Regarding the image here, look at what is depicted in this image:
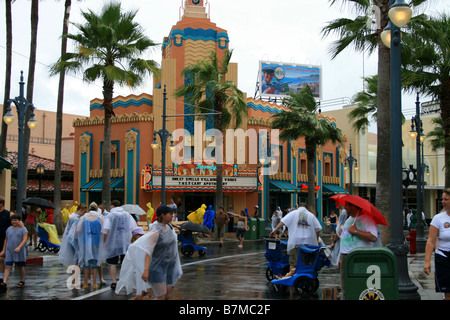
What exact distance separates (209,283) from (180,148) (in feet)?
75.9

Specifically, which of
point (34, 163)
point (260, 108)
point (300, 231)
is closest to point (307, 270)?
point (300, 231)

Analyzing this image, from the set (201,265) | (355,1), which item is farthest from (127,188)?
(355,1)

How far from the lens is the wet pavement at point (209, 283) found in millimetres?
10289

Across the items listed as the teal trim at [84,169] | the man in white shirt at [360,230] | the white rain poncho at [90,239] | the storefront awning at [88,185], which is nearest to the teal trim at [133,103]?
the teal trim at [84,169]

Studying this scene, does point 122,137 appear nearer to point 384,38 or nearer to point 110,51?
point 110,51

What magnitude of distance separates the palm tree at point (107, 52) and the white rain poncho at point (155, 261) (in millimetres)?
15870

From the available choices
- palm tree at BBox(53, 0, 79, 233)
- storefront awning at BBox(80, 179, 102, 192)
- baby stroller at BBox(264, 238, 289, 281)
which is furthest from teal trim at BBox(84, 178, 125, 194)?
baby stroller at BBox(264, 238, 289, 281)

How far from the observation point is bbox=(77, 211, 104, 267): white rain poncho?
1135cm

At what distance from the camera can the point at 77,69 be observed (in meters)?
23.9

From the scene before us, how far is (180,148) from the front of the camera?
34.8 meters

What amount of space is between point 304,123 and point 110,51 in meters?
12.9

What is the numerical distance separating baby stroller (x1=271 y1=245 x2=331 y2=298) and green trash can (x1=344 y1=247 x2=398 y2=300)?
2710mm

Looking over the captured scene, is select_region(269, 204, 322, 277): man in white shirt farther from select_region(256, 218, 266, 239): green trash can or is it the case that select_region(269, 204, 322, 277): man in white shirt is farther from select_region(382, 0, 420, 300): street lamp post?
select_region(256, 218, 266, 239): green trash can

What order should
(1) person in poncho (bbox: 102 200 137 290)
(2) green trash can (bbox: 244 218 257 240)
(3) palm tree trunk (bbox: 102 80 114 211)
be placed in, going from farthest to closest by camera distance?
(2) green trash can (bbox: 244 218 257 240), (3) palm tree trunk (bbox: 102 80 114 211), (1) person in poncho (bbox: 102 200 137 290)
